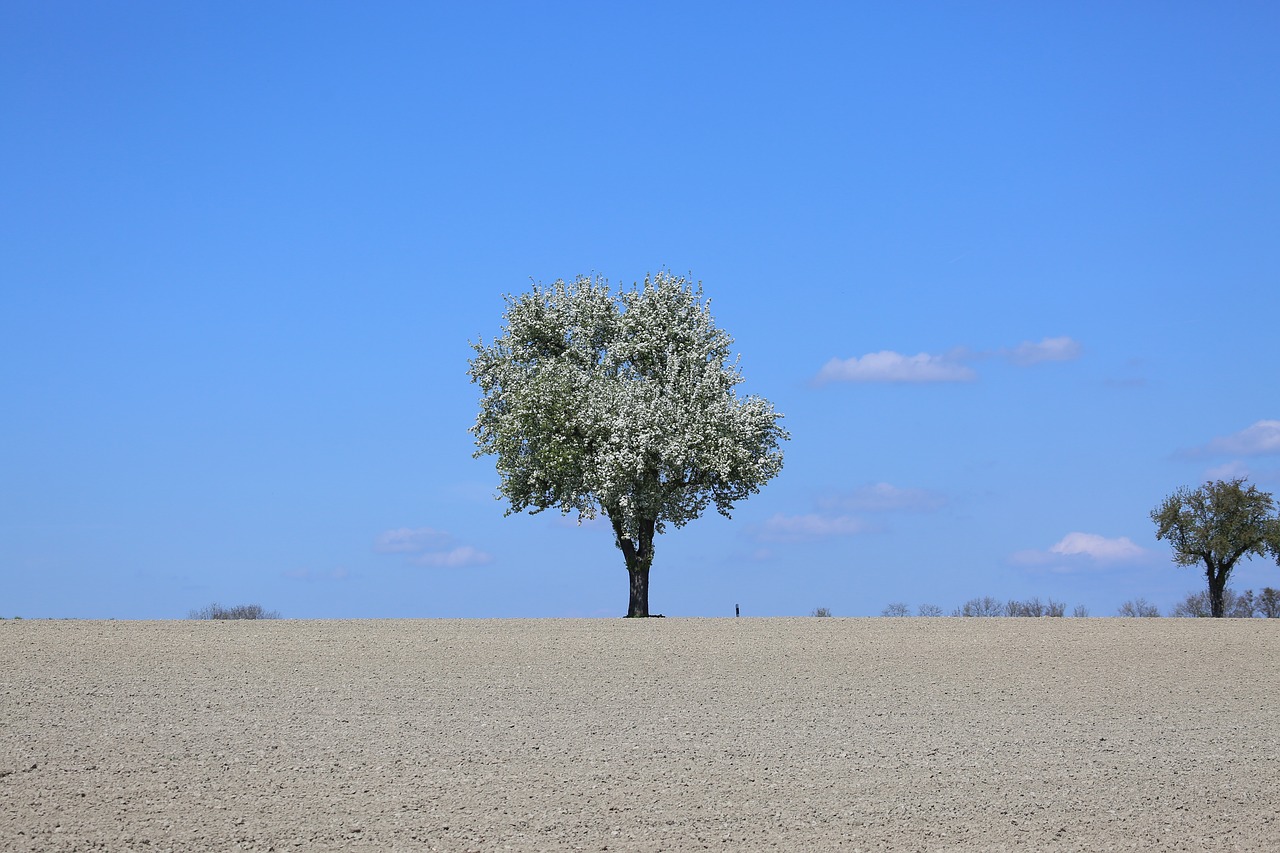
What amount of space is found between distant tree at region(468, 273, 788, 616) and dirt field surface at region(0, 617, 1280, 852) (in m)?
9.46

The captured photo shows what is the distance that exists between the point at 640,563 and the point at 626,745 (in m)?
21.8

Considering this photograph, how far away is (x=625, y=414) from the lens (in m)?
36.5

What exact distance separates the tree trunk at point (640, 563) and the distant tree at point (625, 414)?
0.15 feet

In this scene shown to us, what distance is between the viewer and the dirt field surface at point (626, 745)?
500 inches

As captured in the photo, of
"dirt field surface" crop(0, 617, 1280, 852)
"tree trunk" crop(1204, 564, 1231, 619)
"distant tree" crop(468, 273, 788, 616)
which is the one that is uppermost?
"distant tree" crop(468, 273, 788, 616)

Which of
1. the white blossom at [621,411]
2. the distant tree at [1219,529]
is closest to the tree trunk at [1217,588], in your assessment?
→ the distant tree at [1219,529]

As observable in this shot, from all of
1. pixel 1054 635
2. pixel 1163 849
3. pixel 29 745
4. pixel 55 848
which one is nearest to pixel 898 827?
pixel 1163 849

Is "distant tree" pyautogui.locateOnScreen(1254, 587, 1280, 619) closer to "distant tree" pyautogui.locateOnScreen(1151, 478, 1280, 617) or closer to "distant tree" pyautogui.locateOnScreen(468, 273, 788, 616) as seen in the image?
"distant tree" pyautogui.locateOnScreen(1151, 478, 1280, 617)

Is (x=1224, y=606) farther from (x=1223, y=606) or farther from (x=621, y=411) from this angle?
(x=621, y=411)

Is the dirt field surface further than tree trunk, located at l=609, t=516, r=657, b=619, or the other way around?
tree trunk, located at l=609, t=516, r=657, b=619

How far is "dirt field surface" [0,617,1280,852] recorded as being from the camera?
1271 cm

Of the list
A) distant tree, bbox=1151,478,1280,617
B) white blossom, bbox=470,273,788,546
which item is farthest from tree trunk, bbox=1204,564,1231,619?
white blossom, bbox=470,273,788,546

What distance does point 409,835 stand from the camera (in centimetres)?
1234

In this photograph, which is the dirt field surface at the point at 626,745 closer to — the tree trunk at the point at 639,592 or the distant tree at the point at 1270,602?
the tree trunk at the point at 639,592
